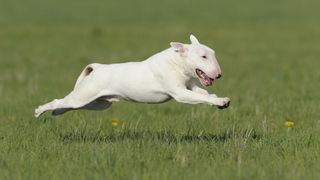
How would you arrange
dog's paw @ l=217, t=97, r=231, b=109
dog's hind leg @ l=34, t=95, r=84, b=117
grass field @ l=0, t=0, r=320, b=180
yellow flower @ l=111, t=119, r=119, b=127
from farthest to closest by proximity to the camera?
yellow flower @ l=111, t=119, r=119, b=127
dog's hind leg @ l=34, t=95, r=84, b=117
dog's paw @ l=217, t=97, r=231, b=109
grass field @ l=0, t=0, r=320, b=180

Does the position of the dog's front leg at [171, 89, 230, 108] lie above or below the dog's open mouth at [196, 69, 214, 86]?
below

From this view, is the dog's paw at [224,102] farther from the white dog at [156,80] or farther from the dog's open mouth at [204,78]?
the dog's open mouth at [204,78]

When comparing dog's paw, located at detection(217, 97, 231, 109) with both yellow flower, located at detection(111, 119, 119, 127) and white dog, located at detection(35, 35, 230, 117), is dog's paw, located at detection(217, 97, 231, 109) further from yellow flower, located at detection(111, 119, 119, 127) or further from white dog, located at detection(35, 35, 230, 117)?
yellow flower, located at detection(111, 119, 119, 127)

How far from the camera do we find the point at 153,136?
27.9ft

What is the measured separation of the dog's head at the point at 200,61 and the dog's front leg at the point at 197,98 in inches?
5.7

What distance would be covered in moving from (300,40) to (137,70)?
20654 mm

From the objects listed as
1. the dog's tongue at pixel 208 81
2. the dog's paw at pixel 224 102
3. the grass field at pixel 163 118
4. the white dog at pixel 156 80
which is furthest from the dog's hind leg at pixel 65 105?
the dog's paw at pixel 224 102

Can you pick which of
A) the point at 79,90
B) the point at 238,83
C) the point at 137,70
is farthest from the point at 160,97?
the point at 238,83

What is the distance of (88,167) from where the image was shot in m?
6.82

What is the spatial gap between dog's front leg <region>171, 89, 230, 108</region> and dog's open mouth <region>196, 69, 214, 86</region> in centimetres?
12

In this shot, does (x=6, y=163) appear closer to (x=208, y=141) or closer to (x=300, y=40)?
(x=208, y=141)

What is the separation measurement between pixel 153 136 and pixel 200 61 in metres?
1.30

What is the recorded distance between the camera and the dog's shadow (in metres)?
8.26

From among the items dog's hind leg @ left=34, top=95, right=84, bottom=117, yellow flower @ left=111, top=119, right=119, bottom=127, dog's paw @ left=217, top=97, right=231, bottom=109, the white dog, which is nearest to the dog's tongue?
the white dog
